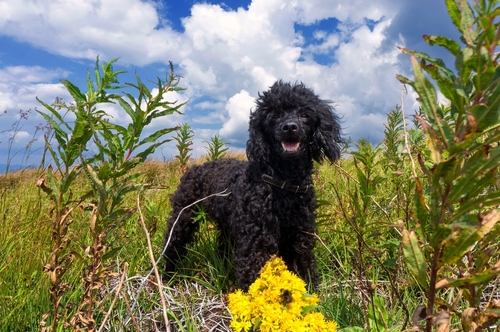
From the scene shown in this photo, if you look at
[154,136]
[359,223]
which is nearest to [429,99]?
[154,136]

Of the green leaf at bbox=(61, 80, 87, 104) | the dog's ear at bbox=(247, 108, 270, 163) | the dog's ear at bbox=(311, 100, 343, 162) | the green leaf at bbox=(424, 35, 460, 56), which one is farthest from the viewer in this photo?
the dog's ear at bbox=(311, 100, 343, 162)

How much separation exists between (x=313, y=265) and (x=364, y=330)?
5.16ft

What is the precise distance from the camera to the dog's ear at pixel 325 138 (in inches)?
Answer: 137

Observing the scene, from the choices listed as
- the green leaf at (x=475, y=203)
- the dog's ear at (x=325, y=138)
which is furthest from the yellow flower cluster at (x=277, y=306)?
the dog's ear at (x=325, y=138)

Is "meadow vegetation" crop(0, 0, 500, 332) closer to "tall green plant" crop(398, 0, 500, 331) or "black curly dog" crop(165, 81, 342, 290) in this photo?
"tall green plant" crop(398, 0, 500, 331)

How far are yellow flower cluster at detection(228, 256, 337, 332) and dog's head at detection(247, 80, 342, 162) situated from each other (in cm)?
173

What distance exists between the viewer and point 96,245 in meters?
1.74

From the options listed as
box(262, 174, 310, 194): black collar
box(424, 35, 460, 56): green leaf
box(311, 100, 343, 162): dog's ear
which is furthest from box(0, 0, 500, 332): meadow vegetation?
box(311, 100, 343, 162): dog's ear

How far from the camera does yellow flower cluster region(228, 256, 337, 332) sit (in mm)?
1467

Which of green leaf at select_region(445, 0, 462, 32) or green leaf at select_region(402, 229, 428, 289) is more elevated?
green leaf at select_region(445, 0, 462, 32)

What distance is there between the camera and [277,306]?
151cm

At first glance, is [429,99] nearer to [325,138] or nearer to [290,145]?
[290,145]

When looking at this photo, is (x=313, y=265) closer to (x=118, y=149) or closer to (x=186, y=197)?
(x=186, y=197)

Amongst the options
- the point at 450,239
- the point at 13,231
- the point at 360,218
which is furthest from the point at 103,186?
the point at 13,231
